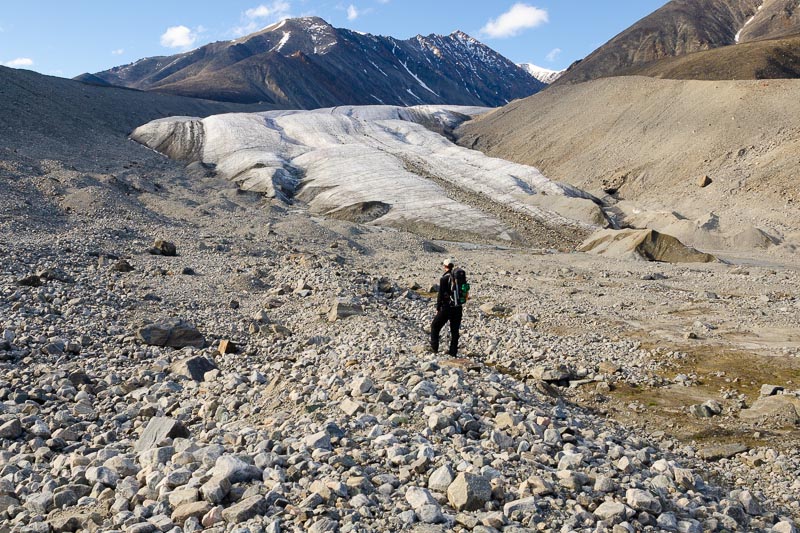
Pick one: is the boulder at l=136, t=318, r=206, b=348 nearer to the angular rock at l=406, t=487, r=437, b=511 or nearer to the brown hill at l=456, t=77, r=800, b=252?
the angular rock at l=406, t=487, r=437, b=511

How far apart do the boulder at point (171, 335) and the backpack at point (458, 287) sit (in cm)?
492

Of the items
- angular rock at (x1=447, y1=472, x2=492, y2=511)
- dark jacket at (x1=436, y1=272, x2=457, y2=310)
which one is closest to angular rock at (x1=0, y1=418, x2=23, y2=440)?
angular rock at (x1=447, y1=472, x2=492, y2=511)

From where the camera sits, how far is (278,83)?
155 meters

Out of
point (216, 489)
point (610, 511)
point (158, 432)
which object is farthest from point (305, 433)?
point (610, 511)

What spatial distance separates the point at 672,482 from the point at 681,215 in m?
32.4

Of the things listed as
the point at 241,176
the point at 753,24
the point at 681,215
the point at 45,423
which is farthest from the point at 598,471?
the point at 753,24

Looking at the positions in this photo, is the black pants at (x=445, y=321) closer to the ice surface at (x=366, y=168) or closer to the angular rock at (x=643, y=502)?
the angular rock at (x=643, y=502)

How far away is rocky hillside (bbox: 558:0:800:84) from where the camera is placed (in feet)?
424

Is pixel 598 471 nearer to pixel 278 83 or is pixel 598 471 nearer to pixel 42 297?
pixel 42 297

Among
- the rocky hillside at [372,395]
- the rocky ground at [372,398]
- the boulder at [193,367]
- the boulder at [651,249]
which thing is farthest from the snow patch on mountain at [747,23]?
the boulder at [193,367]

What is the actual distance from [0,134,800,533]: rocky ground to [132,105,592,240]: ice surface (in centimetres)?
1653

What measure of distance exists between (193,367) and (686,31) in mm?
152366

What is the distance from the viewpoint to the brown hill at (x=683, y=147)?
35.1m

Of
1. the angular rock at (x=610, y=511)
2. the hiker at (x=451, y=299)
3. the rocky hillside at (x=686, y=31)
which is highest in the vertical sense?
the rocky hillside at (x=686, y=31)
